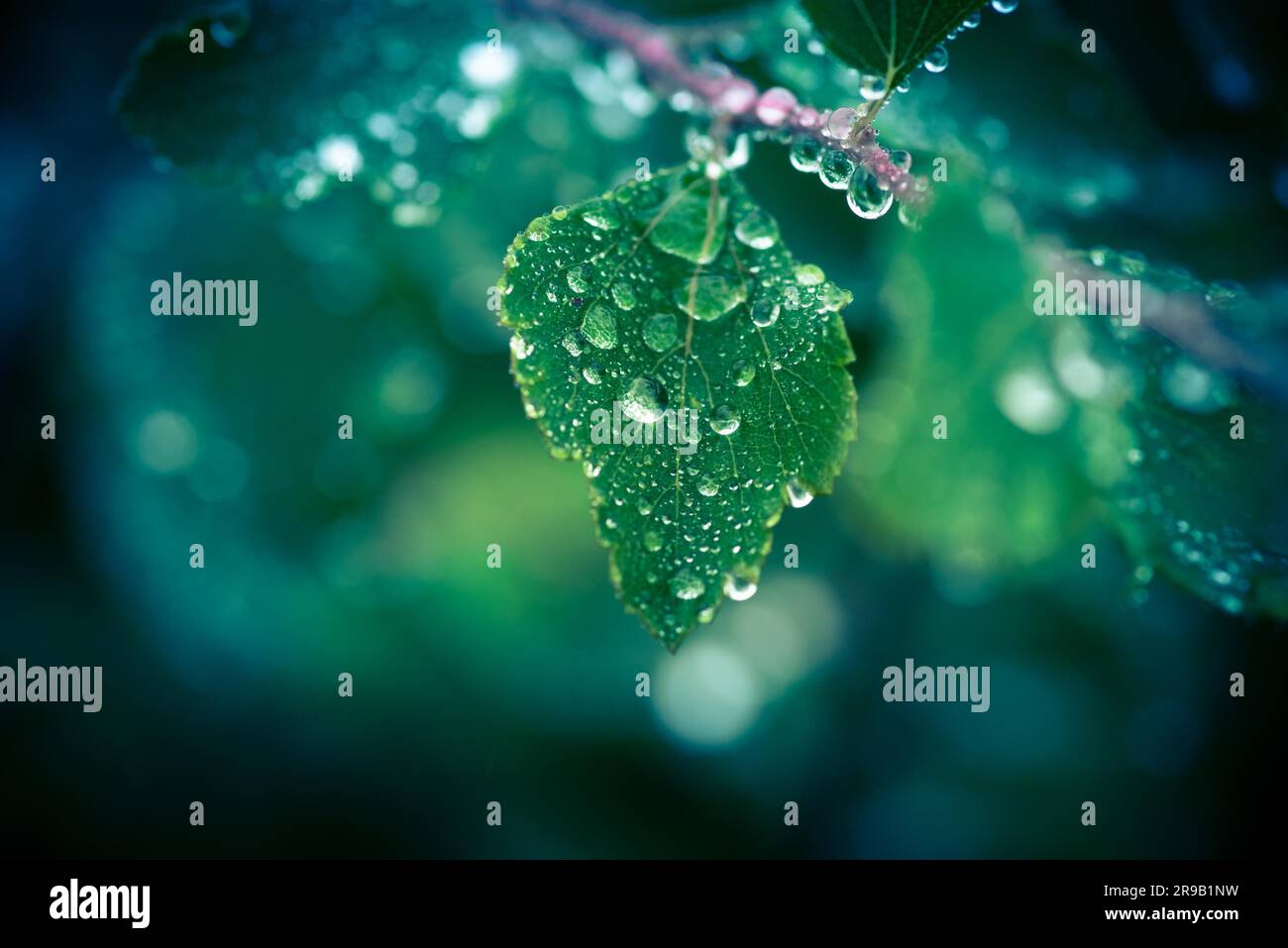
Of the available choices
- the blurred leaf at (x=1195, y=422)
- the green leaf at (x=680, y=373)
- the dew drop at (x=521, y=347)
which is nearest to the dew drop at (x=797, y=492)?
the green leaf at (x=680, y=373)

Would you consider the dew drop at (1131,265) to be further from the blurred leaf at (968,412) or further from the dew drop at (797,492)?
the dew drop at (797,492)

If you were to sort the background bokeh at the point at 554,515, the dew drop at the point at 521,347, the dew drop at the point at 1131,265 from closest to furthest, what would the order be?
the dew drop at the point at 521,347
the dew drop at the point at 1131,265
the background bokeh at the point at 554,515

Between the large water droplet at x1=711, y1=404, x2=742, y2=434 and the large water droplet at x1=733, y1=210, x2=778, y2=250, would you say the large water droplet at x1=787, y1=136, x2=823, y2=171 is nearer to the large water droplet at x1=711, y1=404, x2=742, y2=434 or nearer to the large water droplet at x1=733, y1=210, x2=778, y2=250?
the large water droplet at x1=733, y1=210, x2=778, y2=250

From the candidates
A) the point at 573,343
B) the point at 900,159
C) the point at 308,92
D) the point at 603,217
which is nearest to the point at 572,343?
the point at 573,343

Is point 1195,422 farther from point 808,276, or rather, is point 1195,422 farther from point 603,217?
point 603,217

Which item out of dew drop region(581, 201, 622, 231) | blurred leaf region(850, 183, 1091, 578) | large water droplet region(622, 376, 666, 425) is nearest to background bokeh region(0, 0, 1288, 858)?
blurred leaf region(850, 183, 1091, 578)

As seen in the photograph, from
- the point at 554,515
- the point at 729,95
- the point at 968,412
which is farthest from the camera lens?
the point at 554,515

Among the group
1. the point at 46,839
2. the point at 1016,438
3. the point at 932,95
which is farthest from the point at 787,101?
the point at 46,839
